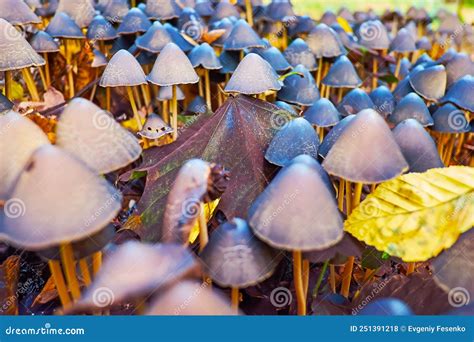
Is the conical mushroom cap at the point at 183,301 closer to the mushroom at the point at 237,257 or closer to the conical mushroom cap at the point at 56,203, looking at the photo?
the mushroom at the point at 237,257

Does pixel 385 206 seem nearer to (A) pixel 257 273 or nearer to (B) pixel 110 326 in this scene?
(A) pixel 257 273

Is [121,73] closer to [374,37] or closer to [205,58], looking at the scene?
[205,58]

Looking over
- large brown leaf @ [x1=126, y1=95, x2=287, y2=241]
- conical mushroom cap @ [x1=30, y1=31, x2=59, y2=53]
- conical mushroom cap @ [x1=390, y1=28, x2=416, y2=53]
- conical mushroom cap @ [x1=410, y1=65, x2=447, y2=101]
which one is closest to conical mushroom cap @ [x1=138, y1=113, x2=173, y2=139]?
large brown leaf @ [x1=126, y1=95, x2=287, y2=241]

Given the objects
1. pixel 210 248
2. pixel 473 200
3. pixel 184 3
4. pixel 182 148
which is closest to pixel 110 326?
pixel 210 248

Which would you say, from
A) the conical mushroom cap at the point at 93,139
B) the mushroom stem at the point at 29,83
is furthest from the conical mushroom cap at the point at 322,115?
the mushroom stem at the point at 29,83

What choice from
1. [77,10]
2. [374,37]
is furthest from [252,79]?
[374,37]

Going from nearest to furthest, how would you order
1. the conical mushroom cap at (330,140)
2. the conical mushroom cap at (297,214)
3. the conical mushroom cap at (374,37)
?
the conical mushroom cap at (297,214), the conical mushroom cap at (330,140), the conical mushroom cap at (374,37)
